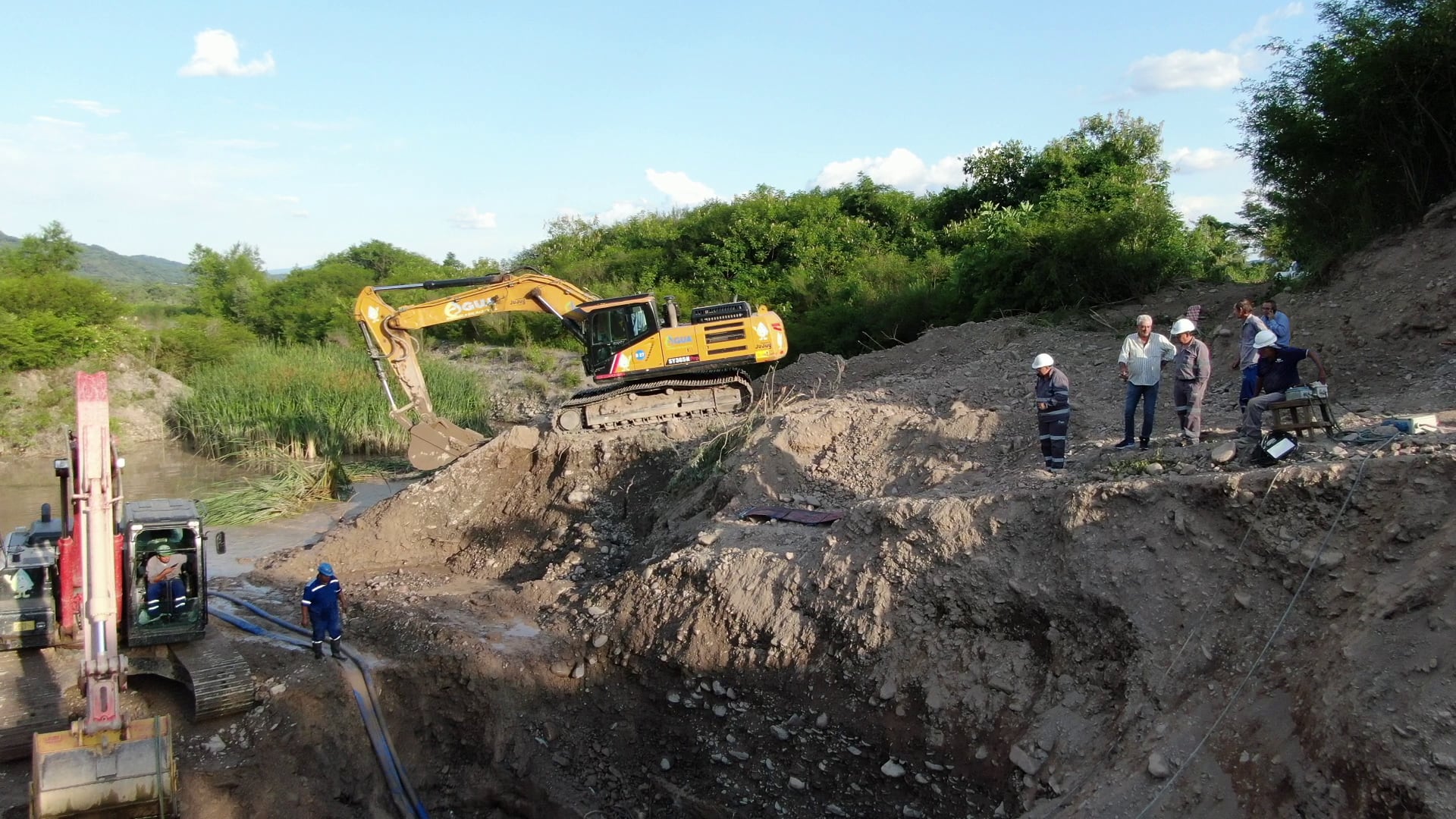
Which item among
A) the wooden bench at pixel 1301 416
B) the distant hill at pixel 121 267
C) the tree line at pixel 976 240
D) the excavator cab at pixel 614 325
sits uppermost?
the distant hill at pixel 121 267

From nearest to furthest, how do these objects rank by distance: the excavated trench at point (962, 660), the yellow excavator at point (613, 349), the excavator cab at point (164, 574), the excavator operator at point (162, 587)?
the excavated trench at point (962, 660) → the excavator cab at point (164, 574) → the excavator operator at point (162, 587) → the yellow excavator at point (613, 349)

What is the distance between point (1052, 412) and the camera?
8.40 metres

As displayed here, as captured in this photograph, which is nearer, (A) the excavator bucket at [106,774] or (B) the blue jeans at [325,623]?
(A) the excavator bucket at [106,774]

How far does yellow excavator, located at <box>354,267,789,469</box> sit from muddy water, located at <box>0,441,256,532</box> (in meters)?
4.50

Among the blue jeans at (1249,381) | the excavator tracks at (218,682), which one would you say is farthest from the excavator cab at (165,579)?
the blue jeans at (1249,381)

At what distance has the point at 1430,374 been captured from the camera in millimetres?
9359

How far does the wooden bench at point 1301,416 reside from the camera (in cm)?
709

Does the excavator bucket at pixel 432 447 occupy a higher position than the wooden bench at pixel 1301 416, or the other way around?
the wooden bench at pixel 1301 416

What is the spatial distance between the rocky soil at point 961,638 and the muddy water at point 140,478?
22.7 ft

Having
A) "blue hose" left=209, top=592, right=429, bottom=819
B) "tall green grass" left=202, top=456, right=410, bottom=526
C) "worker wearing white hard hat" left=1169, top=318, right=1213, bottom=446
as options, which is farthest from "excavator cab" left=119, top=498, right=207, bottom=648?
"worker wearing white hard hat" left=1169, top=318, right=1213, bottom=446

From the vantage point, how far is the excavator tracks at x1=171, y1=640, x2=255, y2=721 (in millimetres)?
7102

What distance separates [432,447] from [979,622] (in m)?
9.19

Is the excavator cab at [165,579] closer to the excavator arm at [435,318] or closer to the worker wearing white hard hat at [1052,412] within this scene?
the excavator arm at [435,318]

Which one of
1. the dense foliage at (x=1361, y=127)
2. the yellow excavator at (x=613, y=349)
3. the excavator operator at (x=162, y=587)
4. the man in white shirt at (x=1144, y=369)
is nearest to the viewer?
the excavator operator at (x=162, y=587)
